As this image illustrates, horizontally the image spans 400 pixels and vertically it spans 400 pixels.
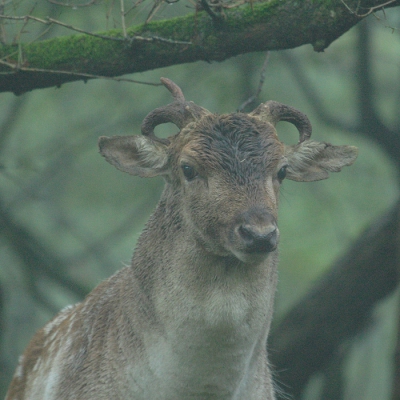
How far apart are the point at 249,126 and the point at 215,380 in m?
1.87

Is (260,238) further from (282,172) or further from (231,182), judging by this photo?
(282,172)

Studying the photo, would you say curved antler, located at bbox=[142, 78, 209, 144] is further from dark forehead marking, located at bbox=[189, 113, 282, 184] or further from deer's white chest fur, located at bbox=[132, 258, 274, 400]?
deer's white chest fur, located at bbox=[132, 258, 274, 400]

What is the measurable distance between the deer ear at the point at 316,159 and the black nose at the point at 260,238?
1315 millimetres

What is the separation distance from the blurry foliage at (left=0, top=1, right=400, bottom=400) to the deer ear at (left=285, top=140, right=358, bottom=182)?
604 centimetres

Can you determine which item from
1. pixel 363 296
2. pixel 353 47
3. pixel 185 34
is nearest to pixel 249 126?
pixel 185 34

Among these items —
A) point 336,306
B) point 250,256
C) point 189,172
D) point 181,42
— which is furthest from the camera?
point 336,306

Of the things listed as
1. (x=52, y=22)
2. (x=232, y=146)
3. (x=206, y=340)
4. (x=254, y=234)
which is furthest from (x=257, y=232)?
(x=52, y=22)

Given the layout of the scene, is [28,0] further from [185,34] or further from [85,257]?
[185,34]

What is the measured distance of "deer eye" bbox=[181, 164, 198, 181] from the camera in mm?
5590

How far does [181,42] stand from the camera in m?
6.36

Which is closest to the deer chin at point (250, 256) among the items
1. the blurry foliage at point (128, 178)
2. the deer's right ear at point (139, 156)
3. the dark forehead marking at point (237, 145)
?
the dark forehead marking at point (237, 145)

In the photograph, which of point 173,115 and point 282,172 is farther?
point 173,115

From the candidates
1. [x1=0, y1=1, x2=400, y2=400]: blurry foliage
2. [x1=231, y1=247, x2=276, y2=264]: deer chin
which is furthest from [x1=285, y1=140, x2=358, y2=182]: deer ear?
[x1=0, y1=1, x2=400, y2=400]: blurry foliage

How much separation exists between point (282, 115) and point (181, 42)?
40.8 inches
